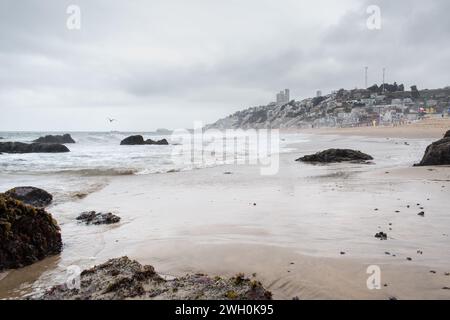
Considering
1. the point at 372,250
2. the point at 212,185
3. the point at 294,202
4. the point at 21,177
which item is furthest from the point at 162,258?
the point at 21,177

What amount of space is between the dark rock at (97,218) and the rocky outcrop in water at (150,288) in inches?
124

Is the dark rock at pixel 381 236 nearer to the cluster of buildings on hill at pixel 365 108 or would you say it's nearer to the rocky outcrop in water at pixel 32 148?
the rocky outcrop in water at pixel 32 148

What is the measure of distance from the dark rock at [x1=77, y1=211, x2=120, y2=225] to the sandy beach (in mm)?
252

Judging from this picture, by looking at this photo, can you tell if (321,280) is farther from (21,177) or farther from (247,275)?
(21,177)

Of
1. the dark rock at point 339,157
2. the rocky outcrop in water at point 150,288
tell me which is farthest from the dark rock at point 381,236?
the dark rock at point 339,157

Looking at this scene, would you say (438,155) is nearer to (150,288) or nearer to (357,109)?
(150,288)

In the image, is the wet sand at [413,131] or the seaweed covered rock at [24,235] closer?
the seaweed covered rock at [24,235]

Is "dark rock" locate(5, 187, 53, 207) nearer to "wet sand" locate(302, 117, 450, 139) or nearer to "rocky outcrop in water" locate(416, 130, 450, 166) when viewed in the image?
"rocky outcrop in water" locate(416, 130, 450, 166)

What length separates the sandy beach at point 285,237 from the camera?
4.07 meters

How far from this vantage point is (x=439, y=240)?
517 centimetres

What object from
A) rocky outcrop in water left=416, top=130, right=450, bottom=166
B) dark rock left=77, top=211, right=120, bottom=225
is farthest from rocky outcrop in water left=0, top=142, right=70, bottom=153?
rocky outcrop in water left=416, top=130, right=450, bottom=166

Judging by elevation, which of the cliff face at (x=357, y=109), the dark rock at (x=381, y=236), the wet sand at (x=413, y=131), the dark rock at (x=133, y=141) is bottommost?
the dark rock at (x=381, y=236)

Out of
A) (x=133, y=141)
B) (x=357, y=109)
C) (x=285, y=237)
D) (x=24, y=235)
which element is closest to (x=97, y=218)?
(x=24, y=235)
